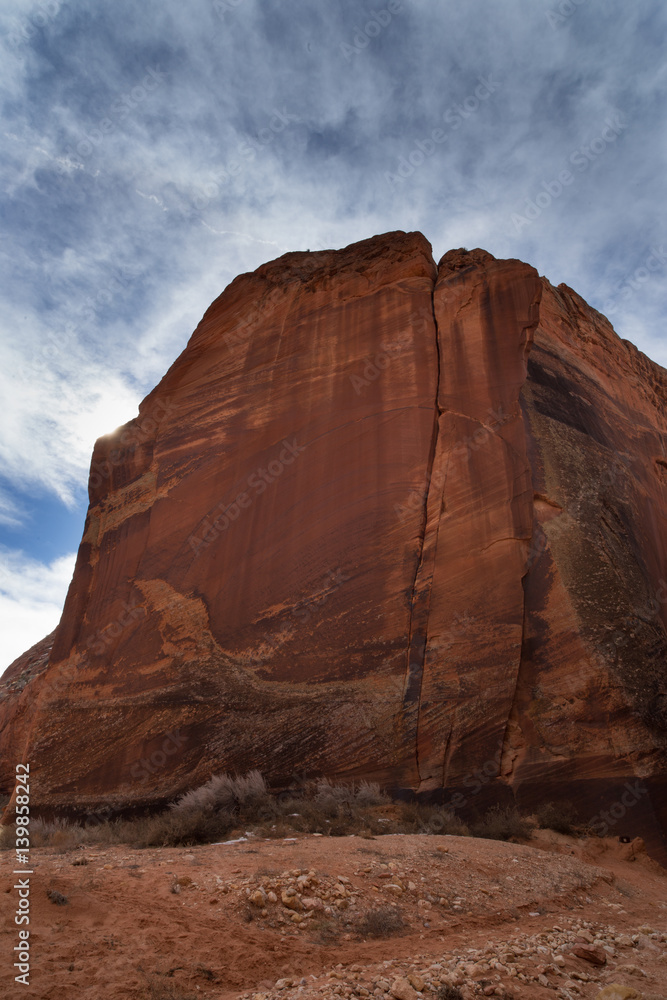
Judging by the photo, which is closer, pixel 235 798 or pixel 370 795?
pixel 370 795

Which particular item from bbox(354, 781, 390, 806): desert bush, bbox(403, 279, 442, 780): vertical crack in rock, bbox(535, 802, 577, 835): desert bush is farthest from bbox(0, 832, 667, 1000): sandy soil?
bbox(403, 279, 442, 780): vertical crack in rock

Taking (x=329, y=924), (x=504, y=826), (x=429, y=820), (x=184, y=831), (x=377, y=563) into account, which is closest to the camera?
(x=329, y=924)

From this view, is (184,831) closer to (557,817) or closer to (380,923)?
(380,923)

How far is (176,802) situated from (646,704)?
8.60 m

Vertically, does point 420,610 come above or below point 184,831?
above

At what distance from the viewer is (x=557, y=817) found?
9102 millimetres

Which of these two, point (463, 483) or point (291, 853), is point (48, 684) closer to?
point (291, 853)

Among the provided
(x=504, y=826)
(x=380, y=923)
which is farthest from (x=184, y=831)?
(x=504, y=826)

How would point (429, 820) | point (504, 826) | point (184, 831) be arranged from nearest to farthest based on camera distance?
point (184, 831) → point (504, 826) → point (429, 820)

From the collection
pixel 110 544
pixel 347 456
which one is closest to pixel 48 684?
pixel 110 544

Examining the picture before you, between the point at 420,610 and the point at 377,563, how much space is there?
53.9 inches

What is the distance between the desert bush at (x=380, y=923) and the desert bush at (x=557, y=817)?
4.42m

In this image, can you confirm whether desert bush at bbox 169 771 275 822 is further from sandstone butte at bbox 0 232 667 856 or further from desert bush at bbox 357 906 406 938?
desert bush at bbox 357 906 406 938

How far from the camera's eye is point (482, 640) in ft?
35.4
